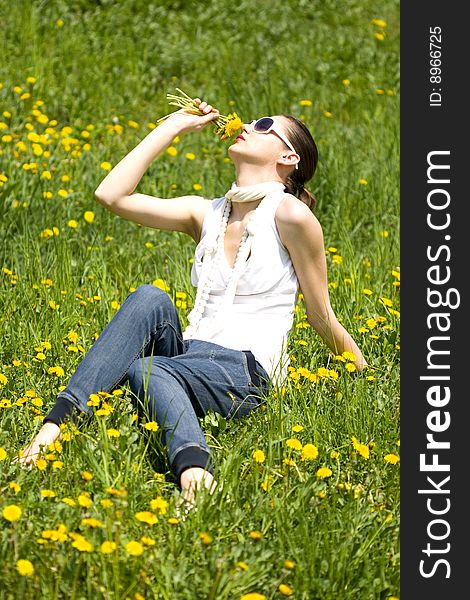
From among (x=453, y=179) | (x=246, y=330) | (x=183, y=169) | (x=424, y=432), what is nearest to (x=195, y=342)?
(x=246, y=330)

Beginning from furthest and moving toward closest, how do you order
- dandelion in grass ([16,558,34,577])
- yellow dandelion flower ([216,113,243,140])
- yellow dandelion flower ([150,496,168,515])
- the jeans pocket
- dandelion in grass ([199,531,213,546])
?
yellow dandelion flower ([216,113,243,140]), the jeans pocket, yellow dandelion flower ([150,496,168,515]), dandelion in grass ([199,531,213,546]), dandelion in grass ([16,558,34,577])

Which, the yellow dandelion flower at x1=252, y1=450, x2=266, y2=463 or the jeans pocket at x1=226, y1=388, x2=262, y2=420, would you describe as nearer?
the yellow dandelion flower at x1=252, y1=450, x2=266, y2=463

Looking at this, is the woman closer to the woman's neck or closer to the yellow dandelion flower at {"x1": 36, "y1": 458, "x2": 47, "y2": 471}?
the woman's neck

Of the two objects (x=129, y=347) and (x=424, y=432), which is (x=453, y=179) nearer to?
(x=424, y=432)

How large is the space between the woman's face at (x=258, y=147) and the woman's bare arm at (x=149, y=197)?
0.66ft

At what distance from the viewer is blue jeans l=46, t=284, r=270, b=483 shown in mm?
2785

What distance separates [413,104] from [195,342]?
1078 mm

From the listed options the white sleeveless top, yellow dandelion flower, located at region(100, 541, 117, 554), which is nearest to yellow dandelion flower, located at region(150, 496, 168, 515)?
yellow dandelion flower, located at region(100, 541, 117, 554)

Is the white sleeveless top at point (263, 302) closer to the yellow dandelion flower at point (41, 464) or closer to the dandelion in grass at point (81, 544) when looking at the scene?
the yellow dandelion flower at point (41, 464)

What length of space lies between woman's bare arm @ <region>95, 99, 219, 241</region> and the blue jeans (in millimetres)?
396

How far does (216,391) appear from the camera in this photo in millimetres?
3010

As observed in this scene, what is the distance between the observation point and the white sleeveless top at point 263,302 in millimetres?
3145

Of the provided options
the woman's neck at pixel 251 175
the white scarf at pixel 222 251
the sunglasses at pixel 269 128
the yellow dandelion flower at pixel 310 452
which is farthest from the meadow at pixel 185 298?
the sunglasses at pixel 269 128

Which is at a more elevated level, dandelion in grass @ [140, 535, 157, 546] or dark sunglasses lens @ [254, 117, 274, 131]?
dark sunglasses lens @ [254, 117, 274, 131]
